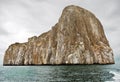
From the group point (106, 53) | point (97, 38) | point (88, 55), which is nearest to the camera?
point (88, 55)

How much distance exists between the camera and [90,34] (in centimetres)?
19800

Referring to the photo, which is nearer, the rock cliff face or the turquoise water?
the turquoise water

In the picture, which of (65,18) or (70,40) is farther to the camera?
(65,18)

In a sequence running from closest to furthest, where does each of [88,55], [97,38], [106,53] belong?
[88,55] → [106,53] → [97,38]

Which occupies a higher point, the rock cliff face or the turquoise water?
the rock cliff face

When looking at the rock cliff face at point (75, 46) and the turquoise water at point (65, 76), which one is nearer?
the turquoise water at point (65, 76)

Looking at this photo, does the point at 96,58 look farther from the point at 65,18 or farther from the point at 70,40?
the point at 65,18

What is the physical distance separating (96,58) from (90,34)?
3191 centimetres

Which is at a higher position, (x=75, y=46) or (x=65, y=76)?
(x=75, y=46)

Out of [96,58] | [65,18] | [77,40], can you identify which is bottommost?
[96,58]

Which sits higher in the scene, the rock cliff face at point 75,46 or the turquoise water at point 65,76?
the rock cliff face at point 75,46

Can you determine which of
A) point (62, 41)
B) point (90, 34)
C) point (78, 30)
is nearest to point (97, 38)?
point (90, 34)

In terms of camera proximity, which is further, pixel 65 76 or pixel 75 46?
pixel 75 46

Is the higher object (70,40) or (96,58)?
(70,40)
